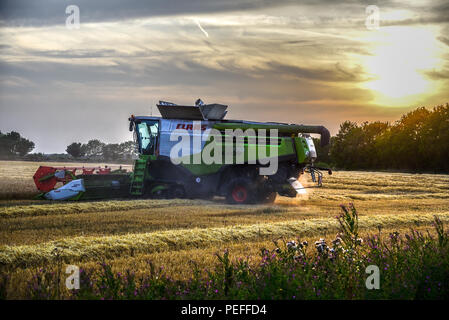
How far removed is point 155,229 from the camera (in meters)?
9.83

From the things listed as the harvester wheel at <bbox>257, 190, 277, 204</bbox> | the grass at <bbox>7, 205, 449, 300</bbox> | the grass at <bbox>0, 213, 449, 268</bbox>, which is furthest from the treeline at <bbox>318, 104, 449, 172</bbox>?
the grass at <bbox>7, 205, 449, 300</bbox>

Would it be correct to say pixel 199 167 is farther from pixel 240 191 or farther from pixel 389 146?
pixel 389 146

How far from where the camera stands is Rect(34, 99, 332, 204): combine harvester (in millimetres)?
15703

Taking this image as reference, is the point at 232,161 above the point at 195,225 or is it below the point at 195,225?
above

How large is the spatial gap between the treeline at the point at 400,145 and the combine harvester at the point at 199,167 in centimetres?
3630

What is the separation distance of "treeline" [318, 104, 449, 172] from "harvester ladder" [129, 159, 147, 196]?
123 ft

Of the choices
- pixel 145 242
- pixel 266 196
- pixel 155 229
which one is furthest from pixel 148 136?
pixel 145 242

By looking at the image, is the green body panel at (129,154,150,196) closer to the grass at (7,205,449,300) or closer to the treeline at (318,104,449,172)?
the grass at (7,205,449,300)

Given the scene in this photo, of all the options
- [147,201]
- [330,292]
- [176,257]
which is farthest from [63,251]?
[147,201]
